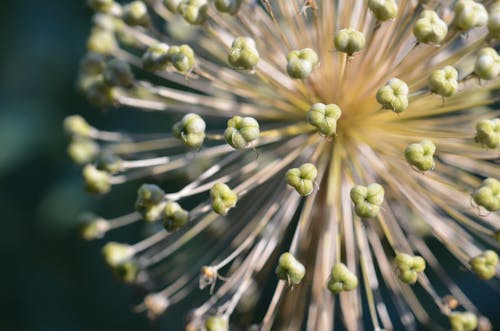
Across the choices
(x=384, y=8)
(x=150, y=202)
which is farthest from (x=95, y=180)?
(x=384, y=8)

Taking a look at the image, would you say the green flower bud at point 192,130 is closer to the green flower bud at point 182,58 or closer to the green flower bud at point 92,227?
the green flower bud at point 182,58

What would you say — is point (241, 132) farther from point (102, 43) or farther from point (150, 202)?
point (102, 43)

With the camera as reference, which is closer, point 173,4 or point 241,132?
point 241,132

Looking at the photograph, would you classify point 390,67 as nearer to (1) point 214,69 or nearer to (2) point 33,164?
(1) point 214,69

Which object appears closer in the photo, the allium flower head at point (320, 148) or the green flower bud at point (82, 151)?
the allium flower head at point (320, 148)

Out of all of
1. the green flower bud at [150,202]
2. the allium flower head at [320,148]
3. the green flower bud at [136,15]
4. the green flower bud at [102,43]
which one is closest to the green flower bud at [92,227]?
the allium flower head at [320,148]

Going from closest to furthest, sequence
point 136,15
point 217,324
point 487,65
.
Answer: point 487,65
point 217,324
point 136,15

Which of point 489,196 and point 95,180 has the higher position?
point 95,180
